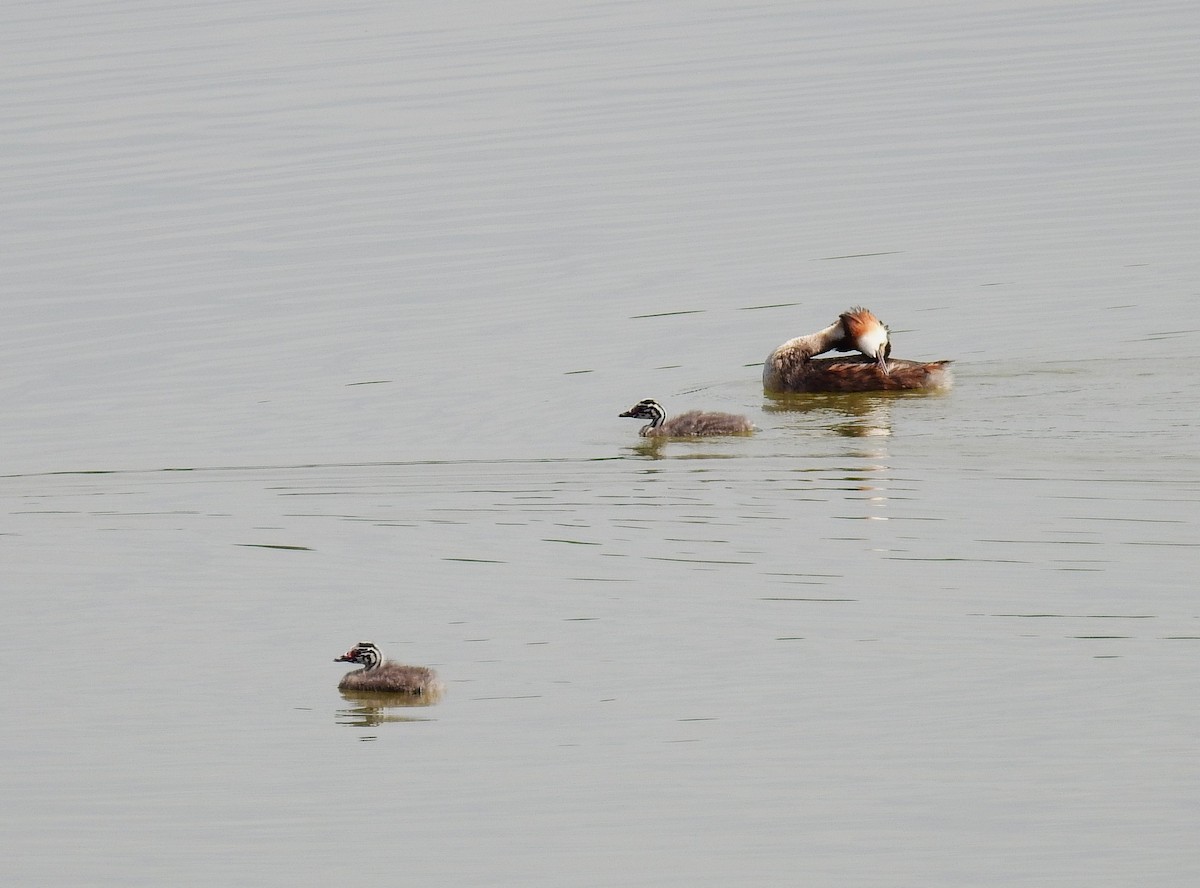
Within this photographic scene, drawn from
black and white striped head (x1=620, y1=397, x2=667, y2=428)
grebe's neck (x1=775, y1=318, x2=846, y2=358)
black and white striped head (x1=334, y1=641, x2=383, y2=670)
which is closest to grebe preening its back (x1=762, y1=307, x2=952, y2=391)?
grebe's neck (x1=775, y1=318, x2=846, y2=358)

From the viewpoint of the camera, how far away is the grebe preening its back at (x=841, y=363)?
16.3 m

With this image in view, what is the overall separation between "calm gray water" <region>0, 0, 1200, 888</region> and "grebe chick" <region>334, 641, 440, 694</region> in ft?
0.39

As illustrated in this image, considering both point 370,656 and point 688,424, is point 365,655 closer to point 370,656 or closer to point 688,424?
point 370,656

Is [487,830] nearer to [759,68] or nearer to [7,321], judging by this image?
[7,321]

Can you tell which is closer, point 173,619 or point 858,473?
point 173,619

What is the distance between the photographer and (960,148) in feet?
83.3

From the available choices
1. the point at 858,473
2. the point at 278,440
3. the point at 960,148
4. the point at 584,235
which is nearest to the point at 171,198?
the point at 584,235

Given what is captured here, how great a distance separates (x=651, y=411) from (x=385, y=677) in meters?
5.00

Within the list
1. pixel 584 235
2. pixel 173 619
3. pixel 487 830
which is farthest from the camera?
pixel 584 235

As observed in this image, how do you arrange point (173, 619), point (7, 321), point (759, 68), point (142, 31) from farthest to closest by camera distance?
point (142, 31) < point (759, 68) < point (7, 321) < point (173, 619)

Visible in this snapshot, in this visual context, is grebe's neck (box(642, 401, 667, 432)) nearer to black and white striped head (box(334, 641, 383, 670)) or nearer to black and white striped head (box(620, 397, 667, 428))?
black and white striped head (box(620, 397, 667, 428))

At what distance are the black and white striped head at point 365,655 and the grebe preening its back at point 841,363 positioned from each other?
6362mm

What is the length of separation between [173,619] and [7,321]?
8.95 meters

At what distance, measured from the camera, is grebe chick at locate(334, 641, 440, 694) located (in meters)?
10.3
